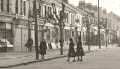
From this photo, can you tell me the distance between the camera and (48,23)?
53.1 m

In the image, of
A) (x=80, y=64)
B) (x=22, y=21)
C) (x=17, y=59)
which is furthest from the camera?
(x=22, y=21)

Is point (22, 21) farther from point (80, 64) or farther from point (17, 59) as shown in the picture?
point (80, 64)

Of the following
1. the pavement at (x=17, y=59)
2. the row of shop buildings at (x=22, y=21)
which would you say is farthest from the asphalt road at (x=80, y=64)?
the row of shop buildings at (x=22, y=21)

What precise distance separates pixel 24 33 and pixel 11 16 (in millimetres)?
4380

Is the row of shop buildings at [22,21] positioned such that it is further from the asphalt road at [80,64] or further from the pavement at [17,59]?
the asphalt road at [80,64]

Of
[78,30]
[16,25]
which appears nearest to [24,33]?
[16,25]

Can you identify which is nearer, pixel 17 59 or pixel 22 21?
pixel 17 59

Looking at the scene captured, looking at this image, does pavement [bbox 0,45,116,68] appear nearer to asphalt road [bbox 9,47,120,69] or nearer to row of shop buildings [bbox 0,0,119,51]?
asphalt road [bbox 9,47,120,69]

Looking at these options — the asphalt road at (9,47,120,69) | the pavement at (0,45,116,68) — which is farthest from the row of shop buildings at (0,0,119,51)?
the asphalt road at (9,47,120,69)

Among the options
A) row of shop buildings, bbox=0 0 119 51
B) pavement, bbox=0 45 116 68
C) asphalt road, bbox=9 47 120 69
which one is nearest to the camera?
asphalt road, bbox=9 47 120 69

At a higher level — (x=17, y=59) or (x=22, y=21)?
(x=22, y=21)

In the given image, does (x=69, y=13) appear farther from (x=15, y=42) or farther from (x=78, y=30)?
(x=15, y=42)

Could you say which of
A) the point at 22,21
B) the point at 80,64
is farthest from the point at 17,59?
the point at 22,21

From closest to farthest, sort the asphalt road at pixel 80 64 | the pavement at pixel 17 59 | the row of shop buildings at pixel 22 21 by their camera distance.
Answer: the asphalt road at pixel 80 64
the pavement at pixel 17 59
the row of shop buildings at pixel 22 21
